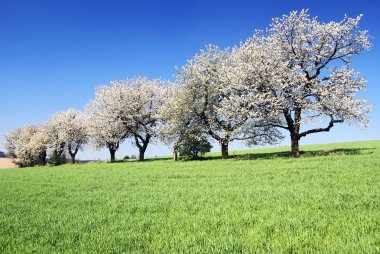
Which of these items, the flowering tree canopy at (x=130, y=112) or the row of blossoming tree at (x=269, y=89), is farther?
the flowering tree canopy at (x=130, y=112)

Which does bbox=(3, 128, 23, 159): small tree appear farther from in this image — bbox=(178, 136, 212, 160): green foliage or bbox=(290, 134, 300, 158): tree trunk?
bbox=(290, 134, 300, 158): tree trunk

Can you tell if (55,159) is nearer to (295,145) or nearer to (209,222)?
(295,145)

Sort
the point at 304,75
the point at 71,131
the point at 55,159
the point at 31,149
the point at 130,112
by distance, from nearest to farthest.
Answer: the point at 304,75
the point at 130,112
the point at 55,159
the point at 71,131
the point at 31,149

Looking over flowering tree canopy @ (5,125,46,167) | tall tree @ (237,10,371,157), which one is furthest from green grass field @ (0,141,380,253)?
flowering tree canopy @ (5,125,46,167)

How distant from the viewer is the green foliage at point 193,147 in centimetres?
5265

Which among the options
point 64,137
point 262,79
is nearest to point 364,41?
point 262,79

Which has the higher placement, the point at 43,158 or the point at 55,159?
the point at 43,158

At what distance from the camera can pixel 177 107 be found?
47469mm

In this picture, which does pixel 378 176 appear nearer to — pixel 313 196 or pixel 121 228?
pixel 313 196

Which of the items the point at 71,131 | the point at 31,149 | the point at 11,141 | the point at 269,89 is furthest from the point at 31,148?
the point at 269,89

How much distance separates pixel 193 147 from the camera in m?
53.2

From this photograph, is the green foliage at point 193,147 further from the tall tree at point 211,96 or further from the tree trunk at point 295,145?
the tree trunk at point 295,145

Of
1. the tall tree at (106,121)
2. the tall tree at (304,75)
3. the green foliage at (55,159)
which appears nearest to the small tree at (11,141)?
the green foliage at (55,159)

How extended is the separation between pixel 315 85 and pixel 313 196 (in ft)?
92.2
